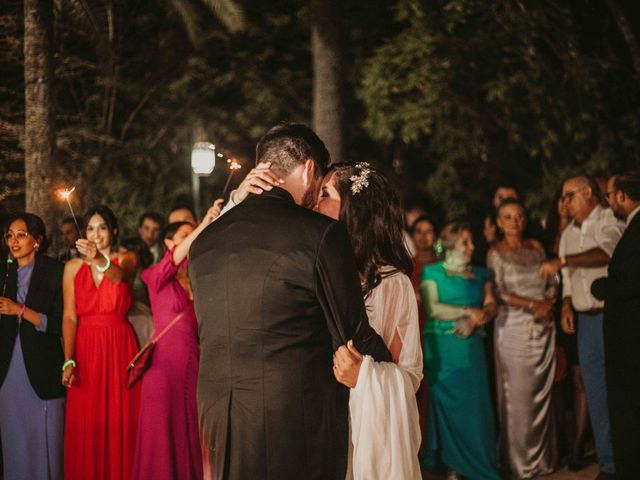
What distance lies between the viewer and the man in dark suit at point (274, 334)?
10.0 ft

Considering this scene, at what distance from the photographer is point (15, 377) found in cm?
559

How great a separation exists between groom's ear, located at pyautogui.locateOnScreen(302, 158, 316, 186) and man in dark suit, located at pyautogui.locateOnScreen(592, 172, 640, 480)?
3.23m

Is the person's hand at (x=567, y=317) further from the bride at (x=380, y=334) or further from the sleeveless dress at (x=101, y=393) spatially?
the sleeveless dress at (x=101, y=393)

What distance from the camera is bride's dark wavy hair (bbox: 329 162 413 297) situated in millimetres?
3928

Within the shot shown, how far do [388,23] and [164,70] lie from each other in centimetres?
455

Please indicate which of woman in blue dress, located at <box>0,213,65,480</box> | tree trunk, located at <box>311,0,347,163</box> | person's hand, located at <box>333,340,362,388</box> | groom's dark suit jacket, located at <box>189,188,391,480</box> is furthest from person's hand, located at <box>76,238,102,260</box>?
tree trunk, located at <box>311,0,347,163</box>

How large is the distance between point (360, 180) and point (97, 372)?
2.93 meters

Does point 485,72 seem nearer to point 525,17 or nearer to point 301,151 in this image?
point 525,17

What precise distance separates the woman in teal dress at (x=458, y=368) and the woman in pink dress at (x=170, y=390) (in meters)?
2.15

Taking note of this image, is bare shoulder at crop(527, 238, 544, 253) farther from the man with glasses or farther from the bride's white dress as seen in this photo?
the bride's white dress

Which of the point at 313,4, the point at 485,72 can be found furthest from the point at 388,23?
the point at 313,4

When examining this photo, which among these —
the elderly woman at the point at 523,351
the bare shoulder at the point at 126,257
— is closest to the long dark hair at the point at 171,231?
the bare shoulder at the point at 126,257

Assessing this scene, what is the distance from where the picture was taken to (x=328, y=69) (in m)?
9.65

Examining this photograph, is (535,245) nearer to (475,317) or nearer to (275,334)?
(475,317)
